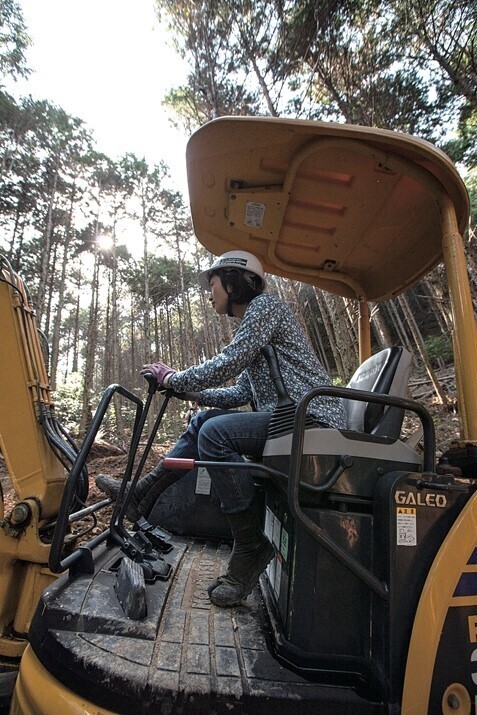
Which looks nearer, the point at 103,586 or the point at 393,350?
the point at 103,586

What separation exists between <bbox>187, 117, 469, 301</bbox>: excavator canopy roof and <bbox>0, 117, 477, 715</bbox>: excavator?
1 centimetres

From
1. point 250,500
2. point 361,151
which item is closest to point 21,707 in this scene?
point 250,500

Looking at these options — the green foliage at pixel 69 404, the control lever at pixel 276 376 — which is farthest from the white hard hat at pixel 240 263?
the green foliage at pixel 69 404

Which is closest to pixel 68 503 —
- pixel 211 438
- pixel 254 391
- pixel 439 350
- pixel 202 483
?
pixel 211 438

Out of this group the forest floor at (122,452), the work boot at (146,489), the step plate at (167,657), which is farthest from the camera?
the forest floor at (122,452)

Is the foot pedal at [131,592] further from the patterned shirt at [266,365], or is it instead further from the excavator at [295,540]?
the patterned shirt at [266,365]

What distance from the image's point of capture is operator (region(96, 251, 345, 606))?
188 centimetres

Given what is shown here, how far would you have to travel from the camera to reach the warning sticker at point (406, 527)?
140 cm

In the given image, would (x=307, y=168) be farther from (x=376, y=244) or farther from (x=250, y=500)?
(x=250, y=500)

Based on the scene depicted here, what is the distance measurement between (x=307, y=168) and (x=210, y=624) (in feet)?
7.64

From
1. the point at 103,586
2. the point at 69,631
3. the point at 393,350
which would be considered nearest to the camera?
the point at 69,631

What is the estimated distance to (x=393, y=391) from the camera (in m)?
2.12

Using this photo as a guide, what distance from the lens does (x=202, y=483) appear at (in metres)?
2.81

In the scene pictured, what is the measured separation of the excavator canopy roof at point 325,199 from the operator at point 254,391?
0.42 metres
